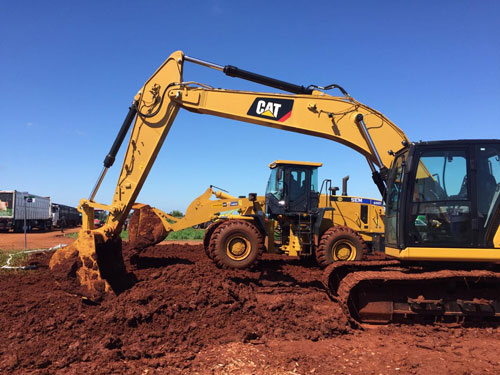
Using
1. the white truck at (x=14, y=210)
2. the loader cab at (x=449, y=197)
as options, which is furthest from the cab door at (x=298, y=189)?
the white truck at (x=14, y=210)

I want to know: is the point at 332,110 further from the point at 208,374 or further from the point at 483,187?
the point at 208,374

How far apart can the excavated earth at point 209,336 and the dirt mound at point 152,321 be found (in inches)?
0.6

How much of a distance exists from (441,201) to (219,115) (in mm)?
4324

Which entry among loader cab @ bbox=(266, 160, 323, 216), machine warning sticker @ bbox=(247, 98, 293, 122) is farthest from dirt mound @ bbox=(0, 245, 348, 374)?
loader cab @ bbox=(266, 160, 323, 216)

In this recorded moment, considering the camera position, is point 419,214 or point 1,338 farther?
point 419,214

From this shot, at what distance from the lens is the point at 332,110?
7398 millimetres

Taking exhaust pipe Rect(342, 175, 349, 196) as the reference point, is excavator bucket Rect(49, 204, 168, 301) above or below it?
below

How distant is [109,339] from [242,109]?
4677mm

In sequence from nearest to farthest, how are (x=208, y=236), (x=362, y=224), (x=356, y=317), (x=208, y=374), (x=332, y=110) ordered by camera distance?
(x=208, y=374), (x=356, y=317), (x=332, y=110), (x=208, y=236), (x=362, y=224)

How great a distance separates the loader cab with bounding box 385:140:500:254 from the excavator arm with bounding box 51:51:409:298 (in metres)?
1.45

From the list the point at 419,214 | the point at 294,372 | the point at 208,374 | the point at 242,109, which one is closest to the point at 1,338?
the point at 208,374

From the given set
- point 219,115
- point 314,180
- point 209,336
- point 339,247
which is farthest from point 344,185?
point 209,336

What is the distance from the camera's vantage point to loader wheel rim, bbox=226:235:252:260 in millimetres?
9730

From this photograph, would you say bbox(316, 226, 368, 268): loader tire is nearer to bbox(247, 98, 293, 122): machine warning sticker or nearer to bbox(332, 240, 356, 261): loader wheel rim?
bbox(332, 240, 356, 261): loader wheel rim
